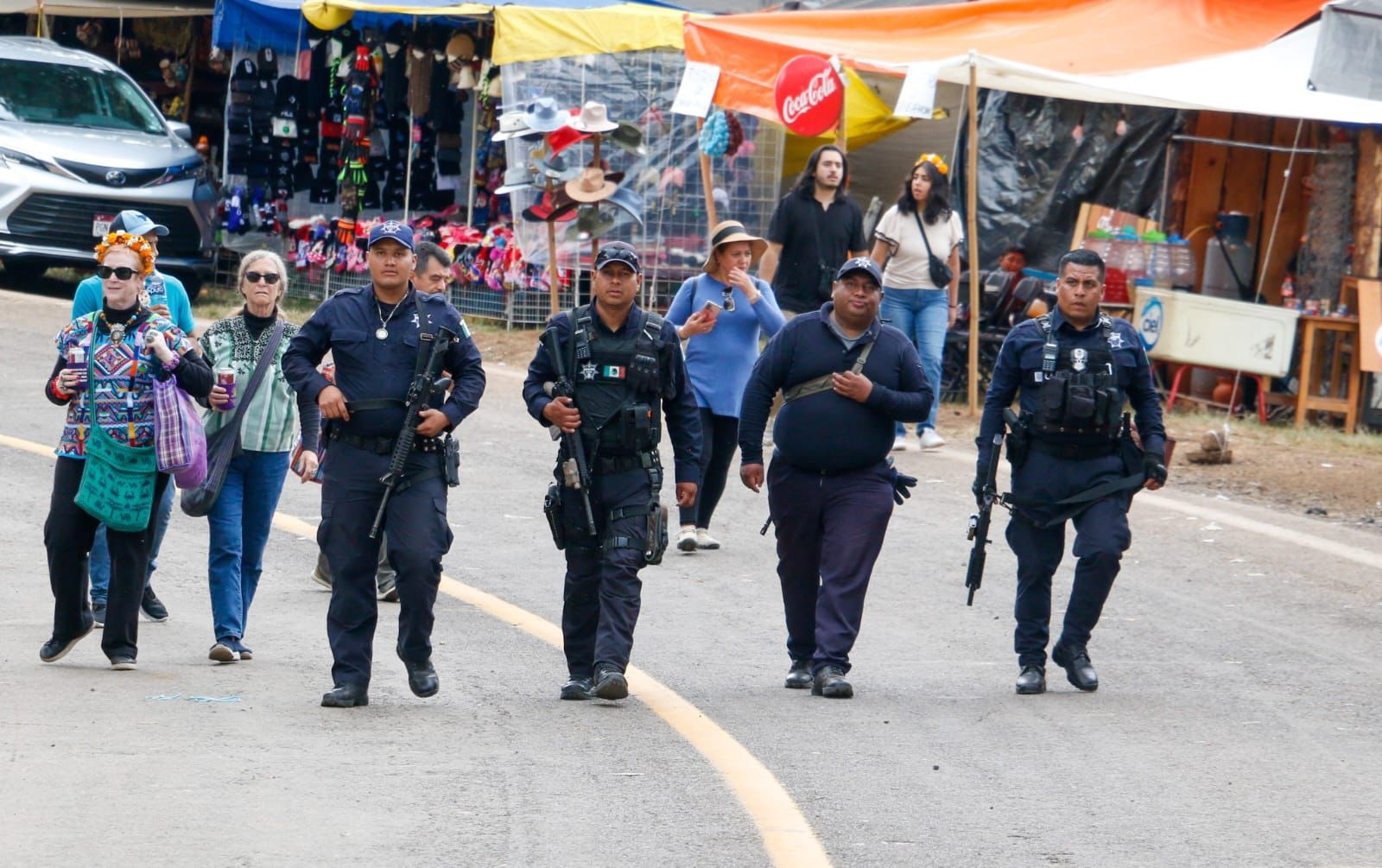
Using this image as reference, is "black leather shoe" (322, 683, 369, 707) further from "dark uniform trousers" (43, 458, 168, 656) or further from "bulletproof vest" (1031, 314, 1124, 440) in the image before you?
"bulletproof vest" (1031, 314, 1124, 440)

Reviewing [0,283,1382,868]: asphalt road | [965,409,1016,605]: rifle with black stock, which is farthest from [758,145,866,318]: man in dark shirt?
[965,409,1016,605]: rifle with black stock

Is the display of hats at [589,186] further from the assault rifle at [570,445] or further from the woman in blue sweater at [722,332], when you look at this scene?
the assault rifle at [570,445]

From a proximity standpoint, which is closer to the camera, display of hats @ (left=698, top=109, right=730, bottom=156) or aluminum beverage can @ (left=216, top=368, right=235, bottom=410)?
aluminum beverage can @ (left=216, top=368, right=235, bottom=410)

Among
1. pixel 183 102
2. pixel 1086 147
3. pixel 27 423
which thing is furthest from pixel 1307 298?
pixel 183 102

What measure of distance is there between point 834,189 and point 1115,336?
508 cm

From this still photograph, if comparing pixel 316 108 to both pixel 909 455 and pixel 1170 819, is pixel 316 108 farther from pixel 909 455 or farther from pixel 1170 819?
pixel 1170 819

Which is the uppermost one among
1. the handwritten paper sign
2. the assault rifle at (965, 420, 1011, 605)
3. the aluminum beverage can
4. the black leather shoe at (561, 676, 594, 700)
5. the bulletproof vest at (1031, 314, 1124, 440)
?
the handwritten paper sign

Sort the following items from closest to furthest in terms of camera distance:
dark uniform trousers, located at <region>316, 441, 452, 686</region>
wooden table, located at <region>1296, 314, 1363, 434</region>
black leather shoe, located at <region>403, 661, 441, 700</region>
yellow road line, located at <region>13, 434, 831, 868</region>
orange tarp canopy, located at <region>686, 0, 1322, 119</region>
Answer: yellow road line, located at <region>13, 434, 831, 868</region>
dark uniform trousers, located at <region>316, 441, 452, 686</region>
black leather shoe, located at <region>403, 661, 441, 700</region>
wooden table, located at <region>1296, 314, 1363, 434</region>
orange tarp canopy, located at <region>686, 0, 1322, 119</region>

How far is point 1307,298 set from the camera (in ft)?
55.4

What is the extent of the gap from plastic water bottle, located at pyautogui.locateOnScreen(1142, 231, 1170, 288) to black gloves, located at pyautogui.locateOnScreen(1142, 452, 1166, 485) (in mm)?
9399

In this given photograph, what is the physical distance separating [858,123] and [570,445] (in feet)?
42.4


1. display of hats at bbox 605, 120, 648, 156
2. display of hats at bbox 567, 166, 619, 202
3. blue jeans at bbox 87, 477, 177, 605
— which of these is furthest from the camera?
display of hats at bbox 605, 120, 648, 156

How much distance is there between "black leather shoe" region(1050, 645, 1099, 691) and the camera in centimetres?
844

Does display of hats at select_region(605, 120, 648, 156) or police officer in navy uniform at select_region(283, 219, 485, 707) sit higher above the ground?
display of hats at select_region(605, 120, 648, 156)
